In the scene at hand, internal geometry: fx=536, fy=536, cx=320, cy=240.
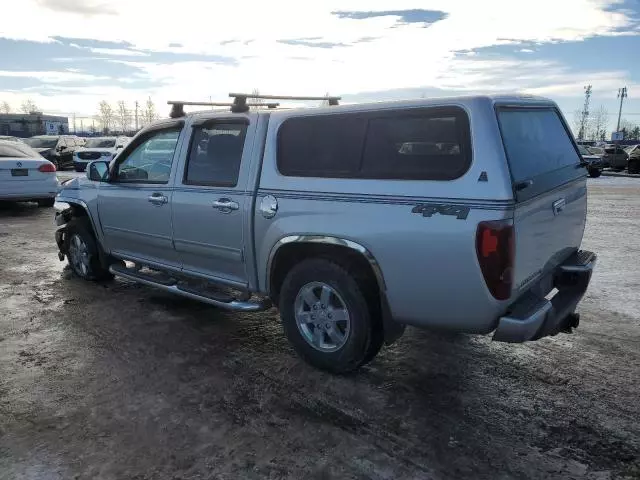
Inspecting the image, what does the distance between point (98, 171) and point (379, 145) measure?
3.45 metres

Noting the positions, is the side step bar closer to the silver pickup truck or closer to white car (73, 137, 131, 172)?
the silver pickup truck

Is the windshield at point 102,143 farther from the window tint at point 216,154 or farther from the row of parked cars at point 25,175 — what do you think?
the window tint at point 216,154

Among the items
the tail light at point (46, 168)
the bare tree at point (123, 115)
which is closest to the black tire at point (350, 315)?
the tail light at point (46, 168)

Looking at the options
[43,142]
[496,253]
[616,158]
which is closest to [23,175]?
[496,253]

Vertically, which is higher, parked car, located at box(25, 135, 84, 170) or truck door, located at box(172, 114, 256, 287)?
parked car, located at box(25, 135, 84, 170)

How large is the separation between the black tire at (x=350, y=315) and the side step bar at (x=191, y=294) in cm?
31

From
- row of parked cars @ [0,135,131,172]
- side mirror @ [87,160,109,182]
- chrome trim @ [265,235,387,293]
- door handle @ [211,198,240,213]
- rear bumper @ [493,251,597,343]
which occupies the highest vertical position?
row of parked cars @ [0,135,131,172]

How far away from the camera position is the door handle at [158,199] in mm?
4898

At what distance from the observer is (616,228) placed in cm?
1023

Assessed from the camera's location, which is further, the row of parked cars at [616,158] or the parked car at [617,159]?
the parked car at [617,159]

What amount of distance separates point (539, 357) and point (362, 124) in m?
2.33

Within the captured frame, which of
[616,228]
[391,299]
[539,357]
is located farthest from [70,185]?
[616,228]

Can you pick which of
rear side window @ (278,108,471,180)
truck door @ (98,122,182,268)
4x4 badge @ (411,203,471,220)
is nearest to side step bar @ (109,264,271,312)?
truck door @ (98,122,182,268)

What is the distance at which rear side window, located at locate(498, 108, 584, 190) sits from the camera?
328cm
